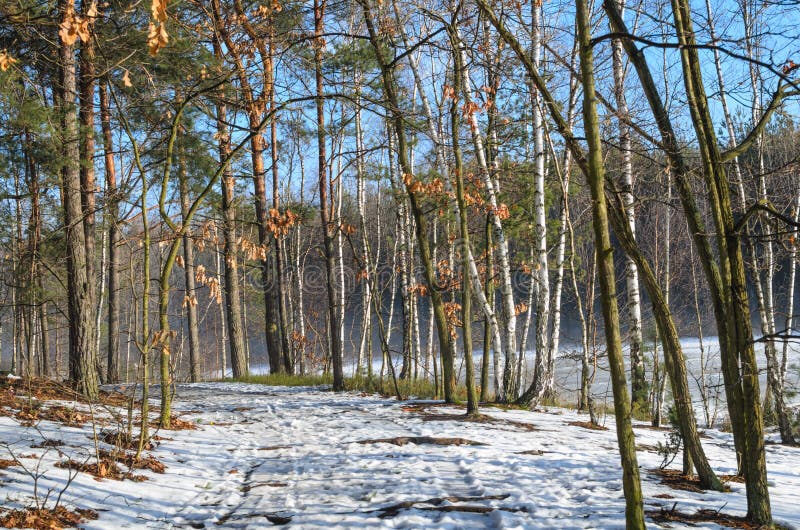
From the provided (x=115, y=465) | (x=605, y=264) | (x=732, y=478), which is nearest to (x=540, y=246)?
(x=732, y=478)

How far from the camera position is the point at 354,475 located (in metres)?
4.78

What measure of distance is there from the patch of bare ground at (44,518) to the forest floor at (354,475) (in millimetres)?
15

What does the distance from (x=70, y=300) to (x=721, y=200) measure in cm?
903

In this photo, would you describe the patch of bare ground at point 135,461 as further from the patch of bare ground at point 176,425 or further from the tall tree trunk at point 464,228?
the tall tree trunk at point 464,228

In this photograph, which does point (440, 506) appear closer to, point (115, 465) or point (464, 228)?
point (115, 465)

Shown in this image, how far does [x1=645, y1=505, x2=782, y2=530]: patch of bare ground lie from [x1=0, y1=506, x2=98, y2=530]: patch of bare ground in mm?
3474

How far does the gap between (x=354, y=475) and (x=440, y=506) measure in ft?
3.67

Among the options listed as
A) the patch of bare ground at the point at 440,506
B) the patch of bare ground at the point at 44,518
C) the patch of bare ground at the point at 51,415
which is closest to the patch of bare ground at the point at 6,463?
the patch of bare ground at the point at 44,518

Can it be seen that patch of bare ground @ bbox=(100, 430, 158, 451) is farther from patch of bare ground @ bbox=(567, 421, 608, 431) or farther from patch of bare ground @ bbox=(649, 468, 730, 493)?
patch of bare ground @ bbox=(567, 421, 608, 431)

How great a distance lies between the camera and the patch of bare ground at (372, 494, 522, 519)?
3783 mm

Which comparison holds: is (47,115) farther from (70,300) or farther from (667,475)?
(667,475)

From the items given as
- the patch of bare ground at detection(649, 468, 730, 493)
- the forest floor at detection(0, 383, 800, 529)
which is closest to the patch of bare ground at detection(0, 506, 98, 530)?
the forest floor at detection(0, 383, 800, 529)

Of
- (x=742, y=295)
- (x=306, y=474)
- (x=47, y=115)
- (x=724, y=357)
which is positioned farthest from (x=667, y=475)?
(x=47, y=115)

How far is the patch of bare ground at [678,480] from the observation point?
14.2 feet
